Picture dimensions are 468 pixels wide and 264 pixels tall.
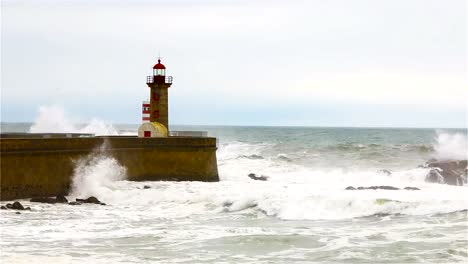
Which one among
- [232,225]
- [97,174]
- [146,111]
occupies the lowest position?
[232,225]

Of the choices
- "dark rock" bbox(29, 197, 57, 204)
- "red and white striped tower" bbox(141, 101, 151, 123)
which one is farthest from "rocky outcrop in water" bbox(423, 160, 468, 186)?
"dark rock" bbox(29, 197, 57, 204)

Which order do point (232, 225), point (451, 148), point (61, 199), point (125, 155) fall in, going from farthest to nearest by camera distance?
point (451, 148), point (125, 155), point (61, 199), point (232, 225)

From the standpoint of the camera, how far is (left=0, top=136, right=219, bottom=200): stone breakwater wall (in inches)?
574

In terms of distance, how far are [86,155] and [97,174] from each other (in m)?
0.45

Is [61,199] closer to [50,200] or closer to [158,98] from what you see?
[50,200]

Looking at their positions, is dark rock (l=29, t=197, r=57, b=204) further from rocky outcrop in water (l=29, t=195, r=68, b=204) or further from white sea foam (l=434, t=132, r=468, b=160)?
white sea foam (l=434, t=132, r=468, b=160)

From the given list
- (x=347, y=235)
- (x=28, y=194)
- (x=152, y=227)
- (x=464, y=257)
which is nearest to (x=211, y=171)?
(x=28, y=194)

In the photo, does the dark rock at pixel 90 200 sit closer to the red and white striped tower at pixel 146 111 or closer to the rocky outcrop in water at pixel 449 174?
the red and white striped tower at pixel 146 111

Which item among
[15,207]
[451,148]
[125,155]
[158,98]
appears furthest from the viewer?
[451,148]

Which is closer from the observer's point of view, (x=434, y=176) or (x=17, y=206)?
(x=17, y=206)

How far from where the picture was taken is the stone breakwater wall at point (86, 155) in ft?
47.9

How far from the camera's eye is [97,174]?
16109 mm

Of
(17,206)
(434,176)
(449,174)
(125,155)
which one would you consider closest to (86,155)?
(125,155)

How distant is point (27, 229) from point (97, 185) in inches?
188
